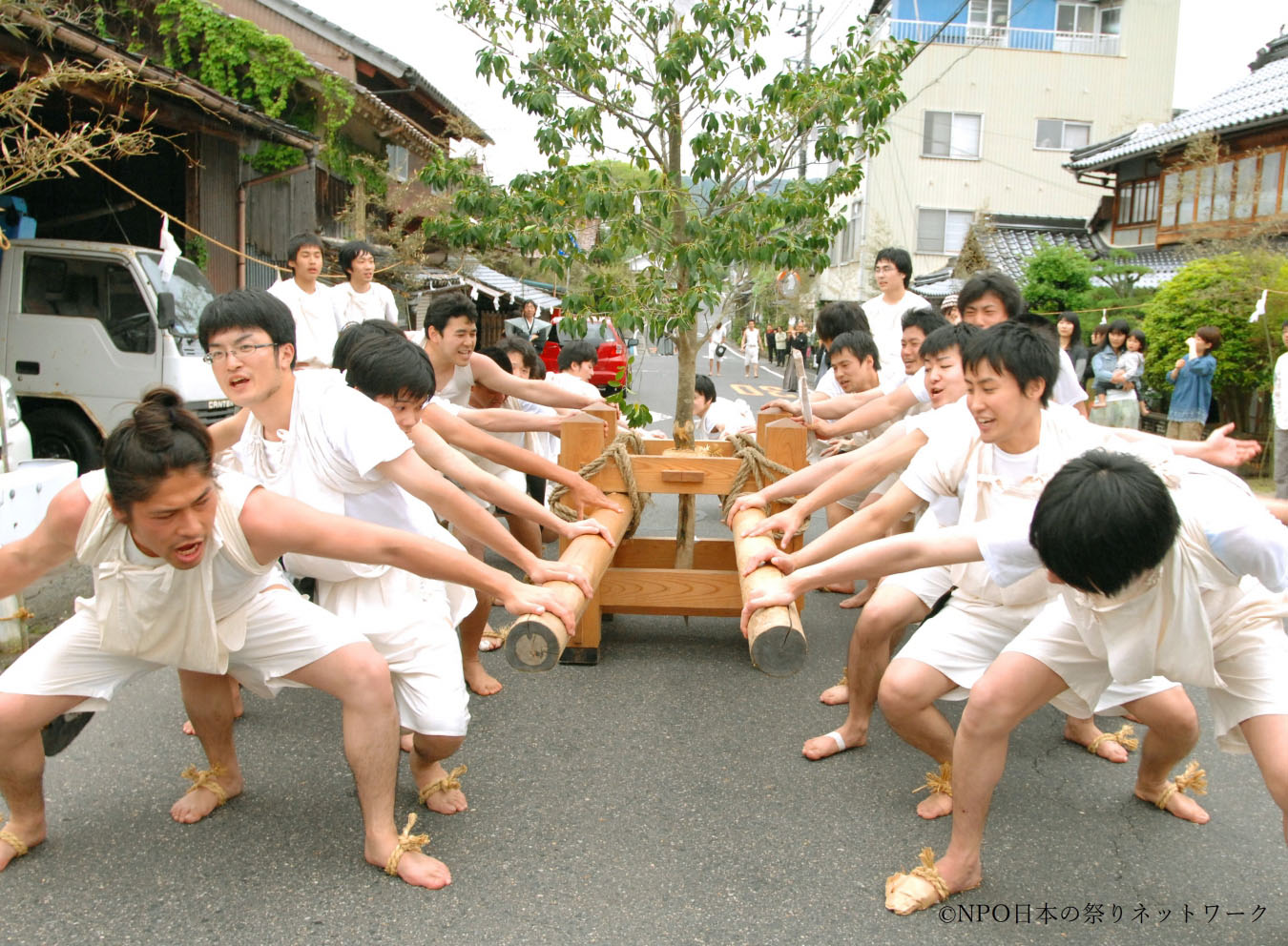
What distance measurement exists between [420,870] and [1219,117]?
17981 mm

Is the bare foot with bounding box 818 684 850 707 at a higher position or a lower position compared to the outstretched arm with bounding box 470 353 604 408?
lower

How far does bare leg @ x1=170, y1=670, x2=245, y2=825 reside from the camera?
3.23 m

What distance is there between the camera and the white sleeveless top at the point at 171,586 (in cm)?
268

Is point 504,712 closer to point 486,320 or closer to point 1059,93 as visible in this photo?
point 486,320

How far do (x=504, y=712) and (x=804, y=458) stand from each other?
1764 millimetres

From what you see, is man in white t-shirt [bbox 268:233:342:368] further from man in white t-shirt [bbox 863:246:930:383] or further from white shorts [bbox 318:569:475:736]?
white shorts [bbox 318:569:475:736]

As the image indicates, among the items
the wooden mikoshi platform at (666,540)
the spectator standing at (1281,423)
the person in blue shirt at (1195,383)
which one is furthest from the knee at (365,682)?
the person in blue shirt at (1195,383)

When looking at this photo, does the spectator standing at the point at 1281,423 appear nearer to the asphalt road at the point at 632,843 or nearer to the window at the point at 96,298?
the asphalt road at the point at 632,843

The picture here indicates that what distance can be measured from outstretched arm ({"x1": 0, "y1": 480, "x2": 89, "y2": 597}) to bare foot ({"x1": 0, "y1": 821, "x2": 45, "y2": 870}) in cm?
83

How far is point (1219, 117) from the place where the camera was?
1623cm

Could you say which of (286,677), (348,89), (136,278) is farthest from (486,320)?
(286,677)

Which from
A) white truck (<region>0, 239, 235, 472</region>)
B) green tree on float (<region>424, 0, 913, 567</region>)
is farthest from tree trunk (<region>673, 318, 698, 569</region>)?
white truck (<region>0, 239, 235, 472</region>)

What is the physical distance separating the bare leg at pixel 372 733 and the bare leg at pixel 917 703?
58.7 inches

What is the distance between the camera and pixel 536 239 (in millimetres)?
5633
